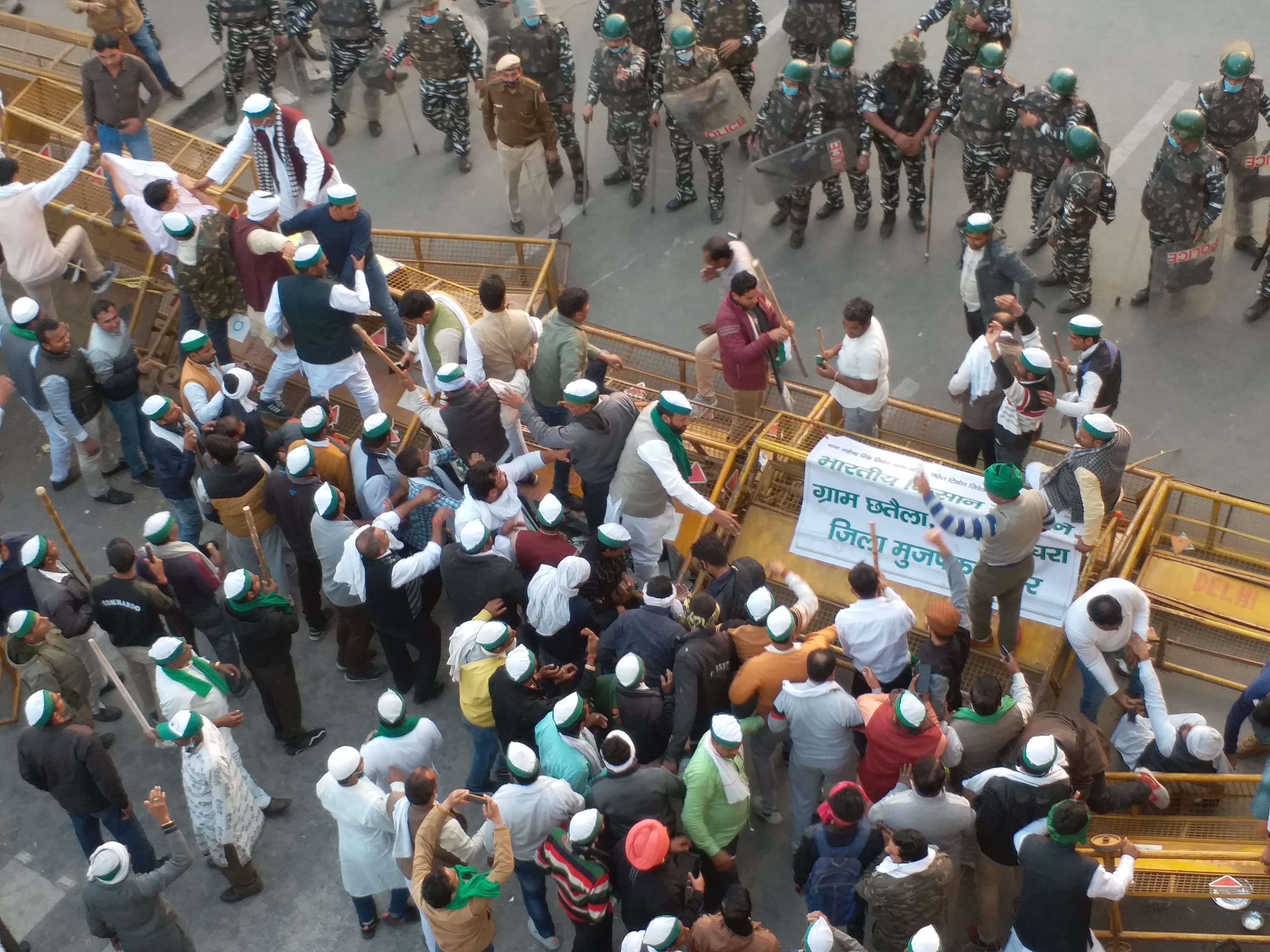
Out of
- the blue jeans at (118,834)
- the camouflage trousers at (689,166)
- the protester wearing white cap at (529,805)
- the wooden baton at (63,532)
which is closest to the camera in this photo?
the protester wearing white cap at (529,805)

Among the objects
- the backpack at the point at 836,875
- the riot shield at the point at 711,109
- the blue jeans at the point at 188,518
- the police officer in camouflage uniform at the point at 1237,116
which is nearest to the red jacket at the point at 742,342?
the riot shield at the point at 711,109

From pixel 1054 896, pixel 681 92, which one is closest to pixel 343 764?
pixel 1054 896

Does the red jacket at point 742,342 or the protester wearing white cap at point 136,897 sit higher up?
the red jacket at point 742,342

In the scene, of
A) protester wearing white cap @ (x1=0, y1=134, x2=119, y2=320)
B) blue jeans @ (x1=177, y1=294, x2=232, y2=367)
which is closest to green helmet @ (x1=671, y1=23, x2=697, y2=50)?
blue jeans @ (x1=177, y1=294, x2=232, y2=367)

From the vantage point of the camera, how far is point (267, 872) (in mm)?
8438

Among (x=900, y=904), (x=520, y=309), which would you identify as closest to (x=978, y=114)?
(x=520, y=309)

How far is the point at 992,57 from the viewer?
36.6 feet

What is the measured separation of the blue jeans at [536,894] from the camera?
24.3 feet

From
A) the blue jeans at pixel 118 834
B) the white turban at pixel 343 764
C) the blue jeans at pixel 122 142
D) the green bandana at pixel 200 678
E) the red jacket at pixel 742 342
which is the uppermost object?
the red jacket at pixel 742 342

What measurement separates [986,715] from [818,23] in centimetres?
823

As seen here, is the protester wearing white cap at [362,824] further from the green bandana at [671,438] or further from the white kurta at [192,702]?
the green bandana at [671,438]

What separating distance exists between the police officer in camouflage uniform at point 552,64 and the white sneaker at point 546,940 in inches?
284

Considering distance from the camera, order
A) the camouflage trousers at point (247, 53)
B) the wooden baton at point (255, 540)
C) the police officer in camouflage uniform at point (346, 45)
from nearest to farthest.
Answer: the wooden baton at point (255, 540) < the police officer in camouflage uniform at point (346, 45) < the camouflage trousers at point (247, 53)

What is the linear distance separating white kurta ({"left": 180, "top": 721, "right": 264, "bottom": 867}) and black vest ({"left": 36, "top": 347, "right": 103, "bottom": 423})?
3.32 meters
